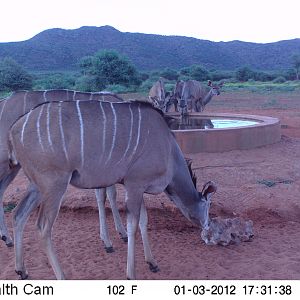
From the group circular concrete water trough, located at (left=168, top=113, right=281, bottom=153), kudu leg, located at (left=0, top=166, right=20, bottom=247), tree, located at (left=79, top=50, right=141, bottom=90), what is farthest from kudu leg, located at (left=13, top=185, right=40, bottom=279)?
tree, located at (left=79, top=50, right=141, bottom=90)

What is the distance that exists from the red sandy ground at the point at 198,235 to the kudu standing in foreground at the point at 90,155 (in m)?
0.44

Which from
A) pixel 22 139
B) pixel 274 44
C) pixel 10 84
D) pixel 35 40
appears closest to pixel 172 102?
pixel 22 139

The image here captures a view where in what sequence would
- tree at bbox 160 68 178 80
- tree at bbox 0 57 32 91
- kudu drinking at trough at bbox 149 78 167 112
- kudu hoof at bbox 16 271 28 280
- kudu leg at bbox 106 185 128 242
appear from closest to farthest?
1. kudu hoof at bbox 16 271 28 280
2. kudu leg at bbox 106 185 128 242
3. kudu drinking at trough at bbox 149 78 167 112
4. tree at bbox 0 57 32 91
5. tree at bbox 160 68 178 80

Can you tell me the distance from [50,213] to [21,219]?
28.6 inches

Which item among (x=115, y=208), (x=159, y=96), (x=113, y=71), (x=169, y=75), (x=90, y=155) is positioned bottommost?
(x=169, y=75)

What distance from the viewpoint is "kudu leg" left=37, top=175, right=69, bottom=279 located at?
455 centimetres

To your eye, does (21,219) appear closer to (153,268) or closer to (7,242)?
(7,242)

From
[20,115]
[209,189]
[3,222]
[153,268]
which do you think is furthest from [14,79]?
[153,268]

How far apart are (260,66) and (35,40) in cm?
4226

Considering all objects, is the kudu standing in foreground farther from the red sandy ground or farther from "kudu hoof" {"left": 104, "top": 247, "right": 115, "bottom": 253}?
"kudu hoof" {"left": 104, "top": 247, "right": 115, "bottom": 253}

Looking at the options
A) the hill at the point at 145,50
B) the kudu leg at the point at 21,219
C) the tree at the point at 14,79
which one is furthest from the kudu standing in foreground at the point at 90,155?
the hill at the point at 145,50

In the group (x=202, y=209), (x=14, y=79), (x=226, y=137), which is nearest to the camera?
(x=202, y=209)

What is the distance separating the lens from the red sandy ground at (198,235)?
5.20m

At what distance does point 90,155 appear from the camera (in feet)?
15.2
